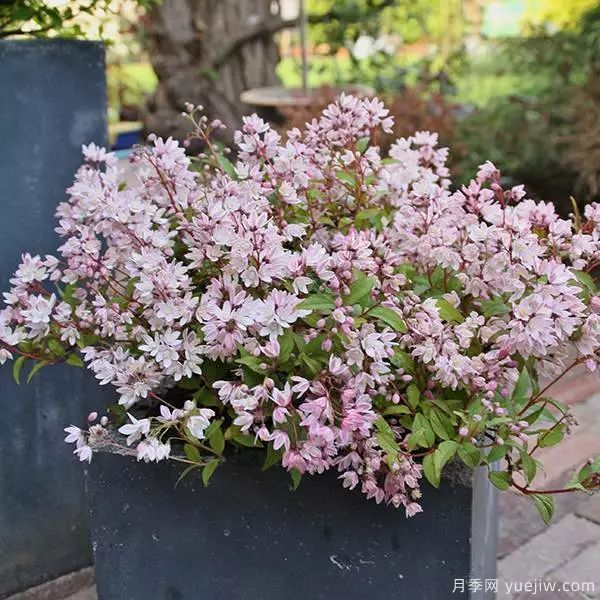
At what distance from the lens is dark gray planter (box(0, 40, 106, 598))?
6.90ft

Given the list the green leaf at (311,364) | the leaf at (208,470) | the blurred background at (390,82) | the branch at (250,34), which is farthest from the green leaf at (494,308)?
the branch at (250,34)

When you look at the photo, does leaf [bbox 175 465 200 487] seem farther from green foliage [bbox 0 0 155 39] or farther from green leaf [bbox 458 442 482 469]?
green foliage [bbox 0 0 155 39]

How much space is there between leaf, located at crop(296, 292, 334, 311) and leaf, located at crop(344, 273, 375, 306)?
3cm

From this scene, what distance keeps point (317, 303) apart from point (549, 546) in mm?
1597

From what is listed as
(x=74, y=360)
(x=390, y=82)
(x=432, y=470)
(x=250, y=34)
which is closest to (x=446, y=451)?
(x=432, y=470)

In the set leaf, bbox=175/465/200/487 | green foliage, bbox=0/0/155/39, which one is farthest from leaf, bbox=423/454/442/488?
green foliage, bbox=0/0/155/39

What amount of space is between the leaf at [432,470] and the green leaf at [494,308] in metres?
0.30

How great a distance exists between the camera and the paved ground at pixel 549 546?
237 centimetres

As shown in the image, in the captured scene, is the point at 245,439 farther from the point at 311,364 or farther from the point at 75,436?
the point at 75,436

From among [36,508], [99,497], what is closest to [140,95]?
[36,508]

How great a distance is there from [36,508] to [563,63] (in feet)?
15.6

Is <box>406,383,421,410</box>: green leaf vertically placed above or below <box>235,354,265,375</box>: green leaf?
below

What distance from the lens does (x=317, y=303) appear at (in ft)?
4.66

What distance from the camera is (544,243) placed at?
1612mm
